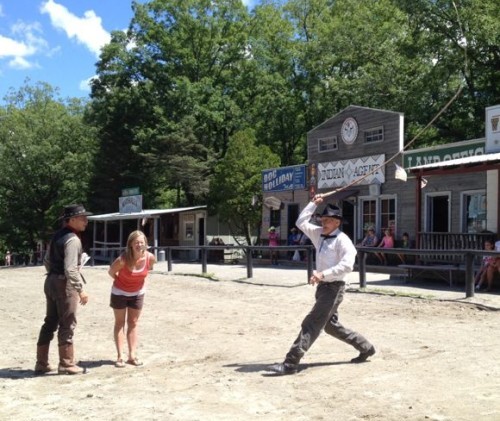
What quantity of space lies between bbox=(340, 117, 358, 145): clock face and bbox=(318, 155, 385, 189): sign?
2.59 ft

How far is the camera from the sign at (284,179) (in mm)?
25250

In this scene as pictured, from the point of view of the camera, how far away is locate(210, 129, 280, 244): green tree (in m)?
29.2

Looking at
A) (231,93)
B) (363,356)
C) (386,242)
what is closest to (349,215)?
(386,242)

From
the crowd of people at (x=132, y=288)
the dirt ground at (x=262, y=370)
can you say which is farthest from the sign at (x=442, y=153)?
the crowd of people at (x=132, y=288)

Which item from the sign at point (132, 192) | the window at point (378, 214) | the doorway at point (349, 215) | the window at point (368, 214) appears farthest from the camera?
the sign at point (132, 192)

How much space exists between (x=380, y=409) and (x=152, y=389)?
2233mm

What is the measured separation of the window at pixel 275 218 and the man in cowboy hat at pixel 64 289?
19.9 meters

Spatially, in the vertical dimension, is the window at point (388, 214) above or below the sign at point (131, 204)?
below

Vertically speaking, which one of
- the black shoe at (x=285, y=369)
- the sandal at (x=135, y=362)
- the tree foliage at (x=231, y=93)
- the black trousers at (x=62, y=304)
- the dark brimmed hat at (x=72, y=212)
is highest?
the tree foliage at (x=231, y=93)

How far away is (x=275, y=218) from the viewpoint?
27047mm

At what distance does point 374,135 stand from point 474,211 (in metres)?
5.16

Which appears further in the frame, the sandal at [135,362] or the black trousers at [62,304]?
the sandal at [135,362]

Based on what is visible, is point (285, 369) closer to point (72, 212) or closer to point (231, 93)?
point (72, 212)

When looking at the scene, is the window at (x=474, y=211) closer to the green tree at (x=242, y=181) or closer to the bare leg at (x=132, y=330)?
the green tree at (x=242, y=181)
